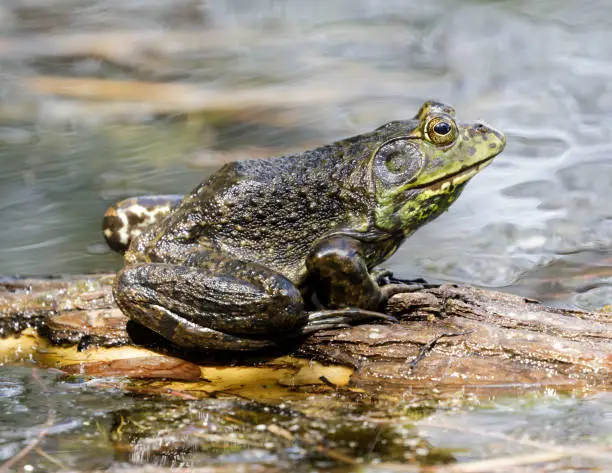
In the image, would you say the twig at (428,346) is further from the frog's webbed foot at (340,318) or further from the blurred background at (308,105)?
the blurred background at (308,105)

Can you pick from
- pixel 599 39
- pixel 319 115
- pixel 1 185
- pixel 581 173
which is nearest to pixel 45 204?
pixel 1 185

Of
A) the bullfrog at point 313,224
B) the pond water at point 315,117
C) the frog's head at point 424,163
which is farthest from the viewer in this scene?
the pond water at point 315,117

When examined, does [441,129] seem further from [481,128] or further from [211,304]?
[211,304]

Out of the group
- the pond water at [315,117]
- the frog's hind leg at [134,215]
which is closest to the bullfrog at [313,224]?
the frog's hind leg at [134,215]

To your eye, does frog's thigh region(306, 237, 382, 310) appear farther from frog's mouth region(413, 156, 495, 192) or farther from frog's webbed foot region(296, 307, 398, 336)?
frog's mouth region(413, 156, 495, 192)

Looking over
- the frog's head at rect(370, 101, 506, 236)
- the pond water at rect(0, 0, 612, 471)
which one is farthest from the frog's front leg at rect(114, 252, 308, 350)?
the frog's head at rect(370, 101, 506, 236)

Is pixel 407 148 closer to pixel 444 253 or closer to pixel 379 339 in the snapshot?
pixel 379 339
